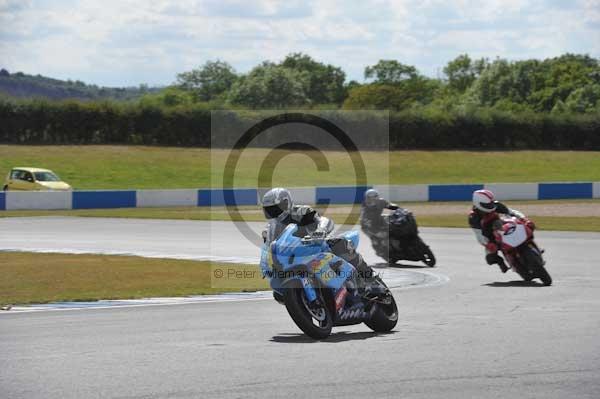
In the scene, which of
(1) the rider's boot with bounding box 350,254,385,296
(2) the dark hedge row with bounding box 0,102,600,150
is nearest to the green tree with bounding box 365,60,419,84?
(2) the dark hedge row with bounding box 0,102,600,150

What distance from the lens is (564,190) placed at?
4209cm

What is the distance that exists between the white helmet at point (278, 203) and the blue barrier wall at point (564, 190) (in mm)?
33684

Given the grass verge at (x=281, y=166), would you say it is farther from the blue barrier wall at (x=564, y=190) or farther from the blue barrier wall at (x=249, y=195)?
the blue barrier wall at (x=564, y=190)

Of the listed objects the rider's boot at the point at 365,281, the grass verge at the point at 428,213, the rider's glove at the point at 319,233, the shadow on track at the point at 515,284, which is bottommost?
the grass verge at the point at 428,213

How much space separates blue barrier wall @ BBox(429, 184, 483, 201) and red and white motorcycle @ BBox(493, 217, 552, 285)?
2641 centimetres

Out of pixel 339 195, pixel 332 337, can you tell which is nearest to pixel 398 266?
pixel 332 337

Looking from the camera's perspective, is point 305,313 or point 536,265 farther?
point 536,265

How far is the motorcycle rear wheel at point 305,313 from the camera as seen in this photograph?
9.30 meters

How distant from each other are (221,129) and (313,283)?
50002mm

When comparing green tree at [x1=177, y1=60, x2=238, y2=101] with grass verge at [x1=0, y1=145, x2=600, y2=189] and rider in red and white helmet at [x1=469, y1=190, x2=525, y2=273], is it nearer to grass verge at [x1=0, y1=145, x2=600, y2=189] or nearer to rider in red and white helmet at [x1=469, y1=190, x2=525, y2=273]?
grass verge at [x1=0, y1=145, x2=600, y2=189]

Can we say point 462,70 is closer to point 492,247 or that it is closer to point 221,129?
point 221,129

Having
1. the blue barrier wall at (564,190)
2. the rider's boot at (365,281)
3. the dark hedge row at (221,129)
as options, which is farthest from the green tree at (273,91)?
the rider's boot at (365,281)

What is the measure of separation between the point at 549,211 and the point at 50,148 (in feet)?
99.3

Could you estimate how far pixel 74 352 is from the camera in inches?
344
